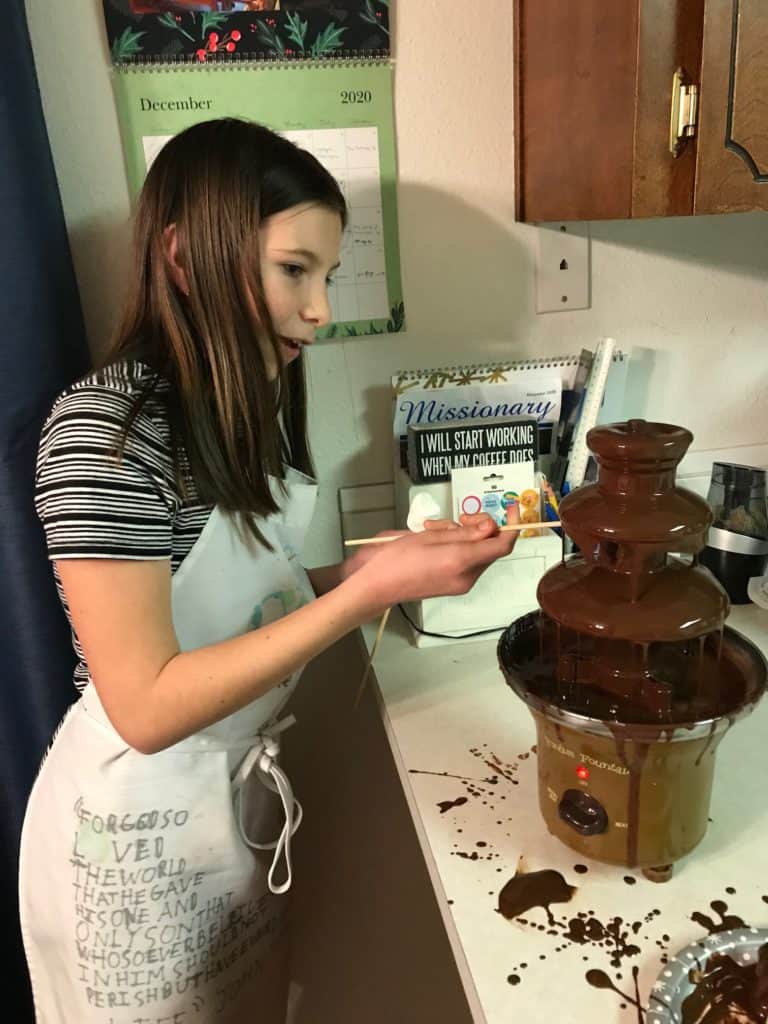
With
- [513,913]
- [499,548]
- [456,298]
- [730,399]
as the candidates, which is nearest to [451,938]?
[513,913]

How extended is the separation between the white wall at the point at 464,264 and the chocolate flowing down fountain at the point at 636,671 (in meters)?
0.57

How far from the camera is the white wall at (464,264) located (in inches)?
41.3

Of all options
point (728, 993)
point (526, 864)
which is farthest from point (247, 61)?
point (728, 993)

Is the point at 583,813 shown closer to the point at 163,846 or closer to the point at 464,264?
the point at 163,846

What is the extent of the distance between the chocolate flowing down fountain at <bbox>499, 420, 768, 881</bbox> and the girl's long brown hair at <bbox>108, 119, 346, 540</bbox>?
34cm

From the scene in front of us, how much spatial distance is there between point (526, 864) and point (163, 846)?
1.25ft

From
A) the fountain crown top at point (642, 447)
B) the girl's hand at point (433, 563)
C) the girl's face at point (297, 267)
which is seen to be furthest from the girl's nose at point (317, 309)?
the fountain crown top at point (642, 447)

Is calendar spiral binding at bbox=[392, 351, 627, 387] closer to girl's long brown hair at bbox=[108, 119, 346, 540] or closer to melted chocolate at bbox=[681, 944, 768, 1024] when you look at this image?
girl's long brown hair at bbox=[108, 119, 346, 540]

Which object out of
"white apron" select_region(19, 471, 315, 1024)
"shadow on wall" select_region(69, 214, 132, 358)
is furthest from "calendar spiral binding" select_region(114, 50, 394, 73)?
"white apron" select_region(19, 471, 315, 1024)

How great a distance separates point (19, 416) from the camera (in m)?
0.96

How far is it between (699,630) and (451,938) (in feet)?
1.02

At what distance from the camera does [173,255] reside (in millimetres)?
803

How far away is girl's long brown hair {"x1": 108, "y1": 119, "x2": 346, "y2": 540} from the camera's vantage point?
0.78 meters

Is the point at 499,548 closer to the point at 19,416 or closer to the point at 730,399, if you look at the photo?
the point at 19,416
